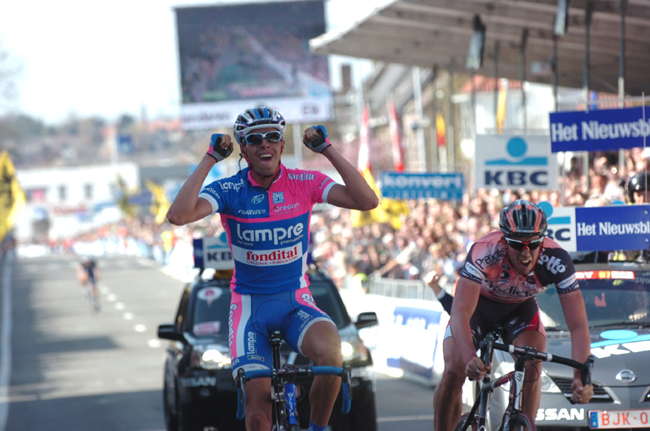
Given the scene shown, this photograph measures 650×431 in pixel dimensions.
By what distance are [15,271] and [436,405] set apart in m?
64.6

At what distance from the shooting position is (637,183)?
10.6m

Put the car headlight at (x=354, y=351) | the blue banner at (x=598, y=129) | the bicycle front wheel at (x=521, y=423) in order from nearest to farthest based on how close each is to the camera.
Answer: the bicycle front wheel at (x=521, y=423) < the car headlight at (x=354, y=351) < the blue banner at (x=598, y=129)

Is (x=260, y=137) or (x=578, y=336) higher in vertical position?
(x=260, y=137)

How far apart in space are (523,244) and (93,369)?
1401cm

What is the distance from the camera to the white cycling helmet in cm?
579

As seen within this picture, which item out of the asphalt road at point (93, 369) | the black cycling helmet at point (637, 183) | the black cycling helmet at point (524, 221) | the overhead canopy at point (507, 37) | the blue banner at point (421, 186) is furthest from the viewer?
the blue banner at point (421, 186)

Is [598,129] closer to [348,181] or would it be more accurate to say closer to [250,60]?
[348,181]

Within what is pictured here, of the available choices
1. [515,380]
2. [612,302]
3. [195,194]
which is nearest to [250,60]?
[612,302]

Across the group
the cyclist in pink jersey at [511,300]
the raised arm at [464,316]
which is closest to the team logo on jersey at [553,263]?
the cyclist in pink jersey at [511,300]

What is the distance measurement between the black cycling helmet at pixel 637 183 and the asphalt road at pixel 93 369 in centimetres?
311

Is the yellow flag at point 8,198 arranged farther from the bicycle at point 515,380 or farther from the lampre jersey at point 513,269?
the bicycle at point 515,380

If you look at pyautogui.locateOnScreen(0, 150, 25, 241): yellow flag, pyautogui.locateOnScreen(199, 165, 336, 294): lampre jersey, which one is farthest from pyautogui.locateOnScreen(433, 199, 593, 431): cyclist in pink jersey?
pyautogui.locateOnScreen(0, 150, 25, 241): yellow flag

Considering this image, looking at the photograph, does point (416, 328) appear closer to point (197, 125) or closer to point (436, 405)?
point (436, 405)

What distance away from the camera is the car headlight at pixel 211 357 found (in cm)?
941
